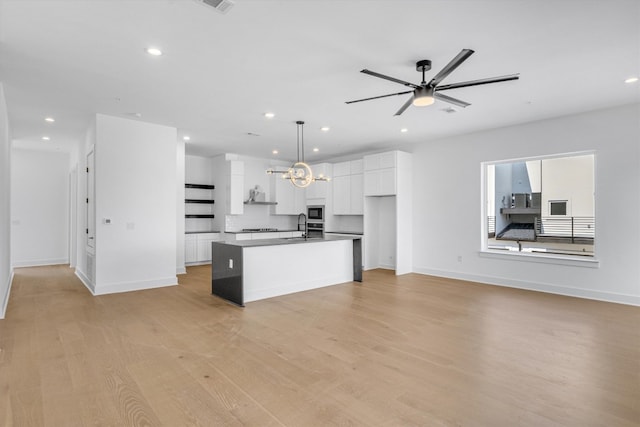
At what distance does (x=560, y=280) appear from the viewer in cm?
543

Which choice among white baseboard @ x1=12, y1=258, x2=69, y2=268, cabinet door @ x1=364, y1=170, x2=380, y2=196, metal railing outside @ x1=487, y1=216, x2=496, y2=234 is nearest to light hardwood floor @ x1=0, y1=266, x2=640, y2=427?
metal railing outside @ x1=487, y1=216, x2=496, y2=234

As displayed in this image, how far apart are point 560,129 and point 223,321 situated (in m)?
5.89

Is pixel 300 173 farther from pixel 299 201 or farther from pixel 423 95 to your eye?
pixel 299 201

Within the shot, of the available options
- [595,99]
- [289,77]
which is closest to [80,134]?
[289,77]

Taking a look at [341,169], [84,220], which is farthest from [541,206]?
[84,220]

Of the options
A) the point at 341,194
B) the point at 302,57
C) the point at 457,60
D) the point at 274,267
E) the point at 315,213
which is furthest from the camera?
the point at 315,213

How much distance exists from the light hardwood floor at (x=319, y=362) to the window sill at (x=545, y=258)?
589 mm

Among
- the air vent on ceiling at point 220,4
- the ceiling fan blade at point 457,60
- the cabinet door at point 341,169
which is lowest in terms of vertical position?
the cabinet door at point 341,169

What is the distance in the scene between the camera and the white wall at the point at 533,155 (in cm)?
482

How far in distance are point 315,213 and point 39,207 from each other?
6.85m

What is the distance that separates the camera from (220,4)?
2457 mm

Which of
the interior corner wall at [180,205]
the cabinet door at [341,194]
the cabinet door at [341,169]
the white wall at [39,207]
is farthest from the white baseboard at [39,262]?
the cabinet door at [341,169]

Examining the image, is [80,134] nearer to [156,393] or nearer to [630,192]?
[156,393]

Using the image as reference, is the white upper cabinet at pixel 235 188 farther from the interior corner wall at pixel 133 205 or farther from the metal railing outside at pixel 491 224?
the metal railing outside at pixel 491 224
